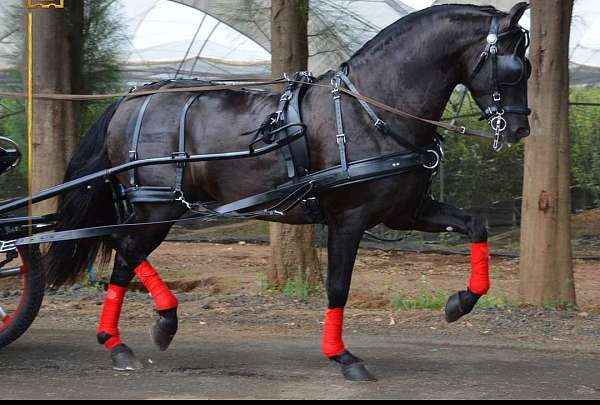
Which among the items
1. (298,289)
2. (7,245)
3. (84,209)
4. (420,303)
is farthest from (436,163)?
(298,289)

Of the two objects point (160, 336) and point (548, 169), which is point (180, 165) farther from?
point (548, 169)

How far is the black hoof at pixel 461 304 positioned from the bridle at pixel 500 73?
0.89 meters

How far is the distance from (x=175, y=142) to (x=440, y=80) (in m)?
1.66

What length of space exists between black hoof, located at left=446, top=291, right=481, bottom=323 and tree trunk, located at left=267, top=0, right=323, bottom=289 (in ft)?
10.8

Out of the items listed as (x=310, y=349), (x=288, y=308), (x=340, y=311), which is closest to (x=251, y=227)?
(x=288, y=308)

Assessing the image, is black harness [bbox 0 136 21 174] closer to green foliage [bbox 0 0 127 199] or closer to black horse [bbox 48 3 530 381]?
black horse [bbox 48 3 530 381]

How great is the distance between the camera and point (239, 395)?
16.8 feet

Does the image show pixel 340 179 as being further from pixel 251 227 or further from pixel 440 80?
pixel 251 227

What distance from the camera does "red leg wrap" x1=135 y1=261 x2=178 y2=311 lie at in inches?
230

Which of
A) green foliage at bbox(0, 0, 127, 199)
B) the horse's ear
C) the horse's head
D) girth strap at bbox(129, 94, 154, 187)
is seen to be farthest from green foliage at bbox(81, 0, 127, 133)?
the horse's ear

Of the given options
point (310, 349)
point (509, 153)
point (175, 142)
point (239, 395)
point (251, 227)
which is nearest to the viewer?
point (239, 395)

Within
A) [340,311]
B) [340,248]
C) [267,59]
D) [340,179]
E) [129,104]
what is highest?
[267,59]

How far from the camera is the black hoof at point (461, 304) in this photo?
559 centimetres

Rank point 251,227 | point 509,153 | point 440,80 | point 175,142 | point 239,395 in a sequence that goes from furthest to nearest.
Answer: point 251,227 → point 509,153 → point 175,142 → point 440,80 → point 239,395
